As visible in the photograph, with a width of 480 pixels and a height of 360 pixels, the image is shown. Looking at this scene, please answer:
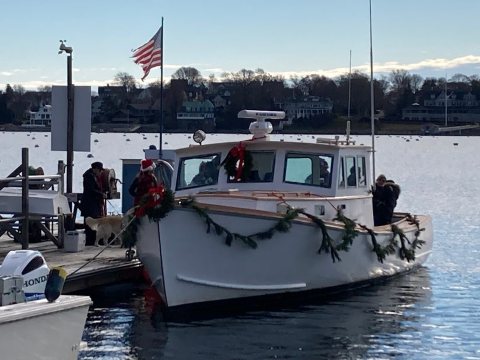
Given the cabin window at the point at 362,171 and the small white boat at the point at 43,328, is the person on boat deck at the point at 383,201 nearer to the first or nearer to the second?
the cabin window at the point at 362,171

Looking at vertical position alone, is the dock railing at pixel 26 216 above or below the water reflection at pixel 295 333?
above

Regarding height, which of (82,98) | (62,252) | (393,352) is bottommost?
(393,352)

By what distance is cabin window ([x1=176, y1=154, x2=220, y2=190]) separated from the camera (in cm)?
1889

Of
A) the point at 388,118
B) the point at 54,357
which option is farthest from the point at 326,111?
the point at 54,357

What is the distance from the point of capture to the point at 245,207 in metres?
17.4

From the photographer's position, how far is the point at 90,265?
56.1 feet

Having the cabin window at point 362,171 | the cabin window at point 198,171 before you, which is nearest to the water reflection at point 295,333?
the cabin window at point 362,171

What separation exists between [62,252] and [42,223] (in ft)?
2.83

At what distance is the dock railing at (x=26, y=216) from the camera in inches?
677

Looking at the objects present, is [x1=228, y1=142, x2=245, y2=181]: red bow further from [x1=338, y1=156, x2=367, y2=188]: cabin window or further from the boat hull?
the boat hull

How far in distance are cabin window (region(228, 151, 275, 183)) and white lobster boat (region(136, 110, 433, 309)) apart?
17mm

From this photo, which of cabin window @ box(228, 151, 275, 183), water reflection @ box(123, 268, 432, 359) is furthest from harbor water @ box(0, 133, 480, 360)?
cabin window @ box(228, 151, 275, 183)

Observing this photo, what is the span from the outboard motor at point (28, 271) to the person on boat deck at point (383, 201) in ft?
35.6

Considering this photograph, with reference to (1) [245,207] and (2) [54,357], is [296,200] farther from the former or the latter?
(2) [54,357]
